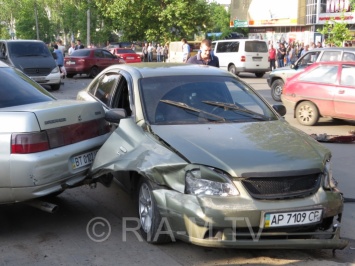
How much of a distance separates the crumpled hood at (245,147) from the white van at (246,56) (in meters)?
20.7

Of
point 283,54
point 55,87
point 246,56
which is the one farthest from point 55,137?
point 283,54

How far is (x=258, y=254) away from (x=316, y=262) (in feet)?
1.57

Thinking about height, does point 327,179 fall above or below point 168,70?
below

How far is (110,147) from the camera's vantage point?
198 inches

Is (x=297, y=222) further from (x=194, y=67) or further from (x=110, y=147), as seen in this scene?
(x=194, y=67)

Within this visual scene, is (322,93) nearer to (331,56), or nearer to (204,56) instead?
(204,56)

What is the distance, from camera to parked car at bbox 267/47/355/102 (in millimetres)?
15073

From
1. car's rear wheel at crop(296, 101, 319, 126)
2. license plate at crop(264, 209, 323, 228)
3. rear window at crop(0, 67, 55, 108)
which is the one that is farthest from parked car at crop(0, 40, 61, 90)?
license plate at crop(264, 209, 323, 228)

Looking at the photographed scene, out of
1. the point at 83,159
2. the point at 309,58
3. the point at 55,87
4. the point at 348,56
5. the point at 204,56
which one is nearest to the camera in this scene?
the point at 83,159

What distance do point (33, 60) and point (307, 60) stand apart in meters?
9.34

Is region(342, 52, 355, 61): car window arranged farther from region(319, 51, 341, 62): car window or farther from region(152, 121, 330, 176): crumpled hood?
region(152, 121, 330, 176): crumpled hood

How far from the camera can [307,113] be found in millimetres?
11539

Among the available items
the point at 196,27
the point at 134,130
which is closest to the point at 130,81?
the point at 134,130

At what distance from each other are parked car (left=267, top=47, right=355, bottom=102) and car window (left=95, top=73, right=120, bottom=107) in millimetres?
10035
